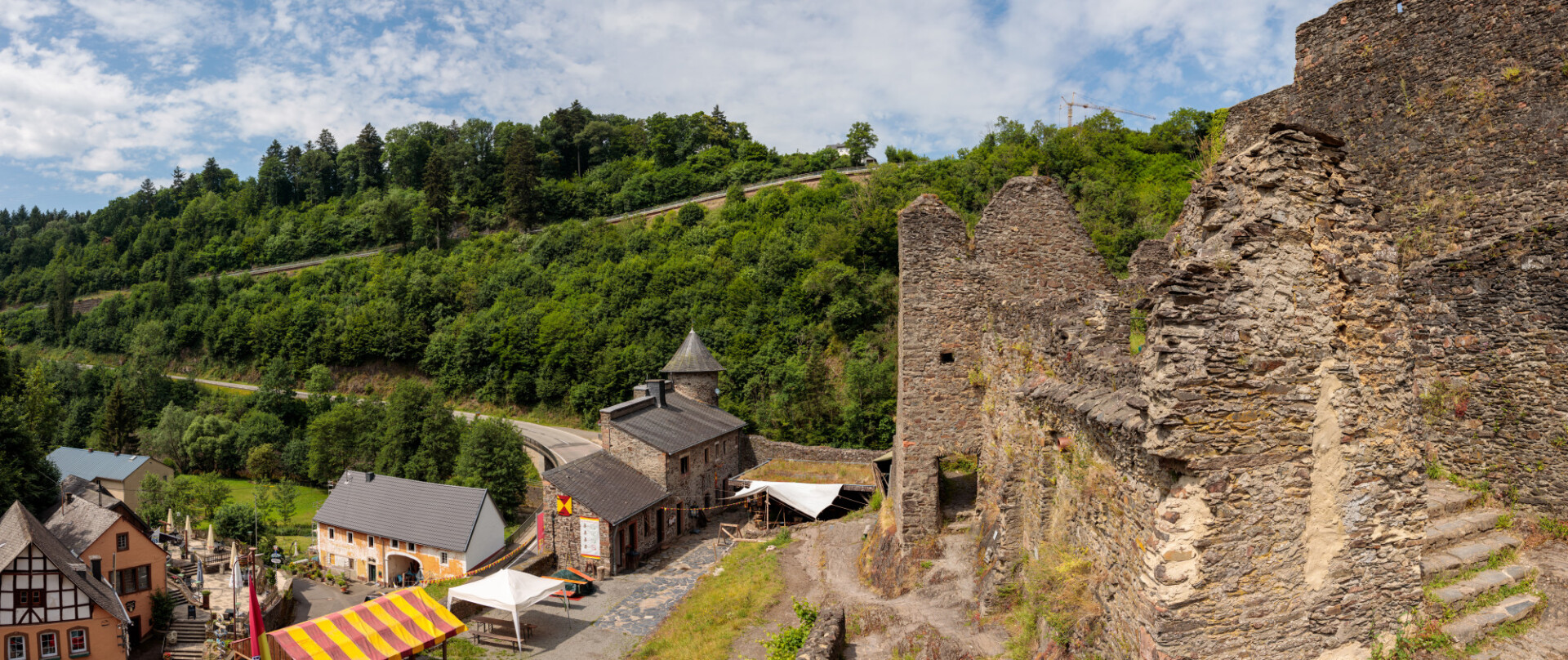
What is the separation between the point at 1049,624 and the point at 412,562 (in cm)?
2945

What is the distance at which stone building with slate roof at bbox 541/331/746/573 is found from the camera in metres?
23.6

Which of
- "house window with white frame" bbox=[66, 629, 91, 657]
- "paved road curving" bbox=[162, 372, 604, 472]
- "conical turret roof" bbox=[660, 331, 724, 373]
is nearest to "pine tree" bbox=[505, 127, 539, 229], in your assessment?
"paved road curving" bbox=[162, 372, 604, 472]

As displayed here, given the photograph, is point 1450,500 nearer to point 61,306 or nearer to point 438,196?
point 438,196

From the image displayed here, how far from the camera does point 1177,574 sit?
15.3 ft

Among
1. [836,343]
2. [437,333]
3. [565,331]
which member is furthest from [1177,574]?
[437,333]

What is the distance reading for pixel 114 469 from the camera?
45.2 m

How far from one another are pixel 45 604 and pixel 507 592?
15.5 metres

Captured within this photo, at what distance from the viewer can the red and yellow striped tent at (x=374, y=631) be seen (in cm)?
1490

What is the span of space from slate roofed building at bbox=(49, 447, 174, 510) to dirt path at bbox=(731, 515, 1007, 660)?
47.3m

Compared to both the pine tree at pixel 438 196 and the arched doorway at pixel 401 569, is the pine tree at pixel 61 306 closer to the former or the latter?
the pine tree at pixel 438 196

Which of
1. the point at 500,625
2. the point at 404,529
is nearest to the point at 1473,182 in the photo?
the point at 500,625

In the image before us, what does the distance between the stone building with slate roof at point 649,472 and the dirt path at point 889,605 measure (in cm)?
834

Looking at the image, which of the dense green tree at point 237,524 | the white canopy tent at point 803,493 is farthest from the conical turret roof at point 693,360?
the dense green tree at point 237,524

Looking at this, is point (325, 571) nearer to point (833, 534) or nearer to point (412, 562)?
point (412, 562)
